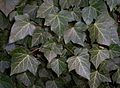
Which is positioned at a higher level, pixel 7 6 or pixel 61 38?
pixel 7 6

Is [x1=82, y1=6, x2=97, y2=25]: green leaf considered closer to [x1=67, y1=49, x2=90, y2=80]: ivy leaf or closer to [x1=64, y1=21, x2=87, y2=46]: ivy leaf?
[x1=64, y1=21, x2=87, y2=46]: ivy leaf

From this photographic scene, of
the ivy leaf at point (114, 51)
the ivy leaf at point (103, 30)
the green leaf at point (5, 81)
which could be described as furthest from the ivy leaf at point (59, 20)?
the green leaf at point (5, 81)

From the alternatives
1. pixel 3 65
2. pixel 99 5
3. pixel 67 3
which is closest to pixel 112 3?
pixel 99 5

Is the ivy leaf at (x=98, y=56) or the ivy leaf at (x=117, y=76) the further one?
the ivy leaf at (x=117, y=76)

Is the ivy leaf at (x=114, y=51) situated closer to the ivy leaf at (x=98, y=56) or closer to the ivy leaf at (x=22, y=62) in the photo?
the ivy leaf at (x=98, y=56)

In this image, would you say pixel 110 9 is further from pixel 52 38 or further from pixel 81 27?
pixel 52 38

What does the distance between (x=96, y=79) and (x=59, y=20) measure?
34 cm

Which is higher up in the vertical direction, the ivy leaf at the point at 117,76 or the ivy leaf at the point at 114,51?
the ivy leaf at the point at 114,51

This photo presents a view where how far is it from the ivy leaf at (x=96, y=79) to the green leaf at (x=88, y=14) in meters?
0.26

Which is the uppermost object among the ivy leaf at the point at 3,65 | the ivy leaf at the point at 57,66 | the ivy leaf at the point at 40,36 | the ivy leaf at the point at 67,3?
the ivy leaf at the point at 67,3

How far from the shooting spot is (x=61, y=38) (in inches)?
46.1

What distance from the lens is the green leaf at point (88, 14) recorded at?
1.14 metres

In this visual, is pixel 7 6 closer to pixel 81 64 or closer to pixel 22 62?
pixel 22 62

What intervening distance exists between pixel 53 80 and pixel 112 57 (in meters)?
0.30
